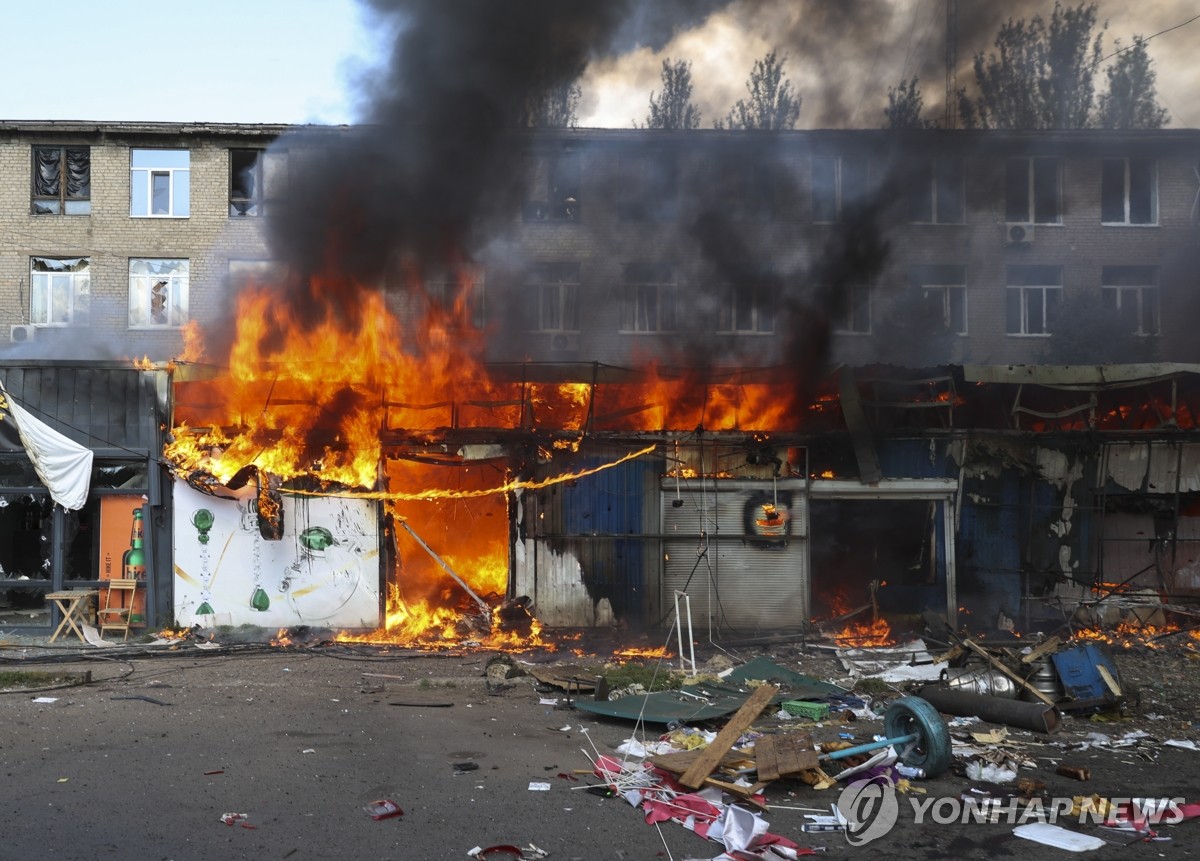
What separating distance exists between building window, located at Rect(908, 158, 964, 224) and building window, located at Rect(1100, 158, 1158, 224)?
3.92 metres

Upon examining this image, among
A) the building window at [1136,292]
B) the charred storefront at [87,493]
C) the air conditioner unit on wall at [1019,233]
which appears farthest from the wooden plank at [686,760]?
the building window at [1136,292]

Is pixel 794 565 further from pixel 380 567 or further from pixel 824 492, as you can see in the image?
pixel 380 567

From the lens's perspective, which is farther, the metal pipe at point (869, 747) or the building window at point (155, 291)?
the building window at point (155, 291)

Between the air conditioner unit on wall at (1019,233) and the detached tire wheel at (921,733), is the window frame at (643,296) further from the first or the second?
the detached tire wheel at (921,733)

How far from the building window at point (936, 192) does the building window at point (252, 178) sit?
50.4 ft

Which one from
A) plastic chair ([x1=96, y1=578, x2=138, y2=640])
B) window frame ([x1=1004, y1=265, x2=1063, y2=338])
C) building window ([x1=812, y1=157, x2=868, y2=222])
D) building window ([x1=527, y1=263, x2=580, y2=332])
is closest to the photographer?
plastic chair ([x1=96, y1=578, x2=138, y2=640])

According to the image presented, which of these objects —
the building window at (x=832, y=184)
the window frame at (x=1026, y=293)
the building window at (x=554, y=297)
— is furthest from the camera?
the window frame at (x=1026, y=293)

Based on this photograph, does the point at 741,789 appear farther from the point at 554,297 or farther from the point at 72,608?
the point at 554,297

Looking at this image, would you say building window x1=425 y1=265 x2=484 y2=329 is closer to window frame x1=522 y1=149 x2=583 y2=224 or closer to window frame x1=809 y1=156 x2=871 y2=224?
window frame x1=522 y1=149 x2=583 y2=224

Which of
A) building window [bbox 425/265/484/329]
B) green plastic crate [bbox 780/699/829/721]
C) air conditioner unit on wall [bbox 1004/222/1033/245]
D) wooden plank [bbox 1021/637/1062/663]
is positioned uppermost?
air conditioner unit on wall [bbox 1004/222/1033/245]

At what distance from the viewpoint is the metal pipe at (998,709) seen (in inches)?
316

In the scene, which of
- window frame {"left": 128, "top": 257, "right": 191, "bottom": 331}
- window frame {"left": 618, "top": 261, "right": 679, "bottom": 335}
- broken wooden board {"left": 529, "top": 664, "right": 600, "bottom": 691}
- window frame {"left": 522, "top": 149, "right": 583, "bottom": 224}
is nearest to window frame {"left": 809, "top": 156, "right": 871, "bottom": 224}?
window frame {"left": 618, "top": 261, "right": 679, "bottom": 335}

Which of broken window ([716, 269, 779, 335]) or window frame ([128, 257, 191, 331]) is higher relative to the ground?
window frame ([128, 257, 191, 331])

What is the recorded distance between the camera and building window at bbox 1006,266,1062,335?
24.2m
